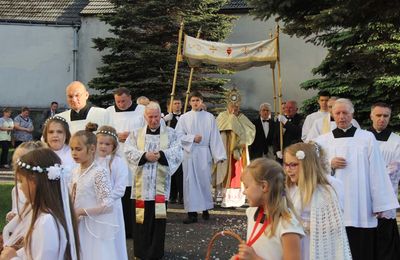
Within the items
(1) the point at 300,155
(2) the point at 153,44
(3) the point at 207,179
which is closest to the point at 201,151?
(3) the point at 207,179

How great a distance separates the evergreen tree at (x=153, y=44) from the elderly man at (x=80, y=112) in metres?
14.4

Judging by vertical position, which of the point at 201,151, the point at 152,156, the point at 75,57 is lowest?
the point at 152,156

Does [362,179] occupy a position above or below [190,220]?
above

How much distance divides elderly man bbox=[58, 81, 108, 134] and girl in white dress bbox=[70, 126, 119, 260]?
2.02 metres

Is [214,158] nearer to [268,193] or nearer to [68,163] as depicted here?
[68,163]

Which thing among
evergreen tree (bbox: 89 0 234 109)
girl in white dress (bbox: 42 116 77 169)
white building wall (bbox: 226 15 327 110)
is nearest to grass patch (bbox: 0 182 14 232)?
girl in white dress (bbox: 42 116 77 169)

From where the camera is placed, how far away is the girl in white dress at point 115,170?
592cm

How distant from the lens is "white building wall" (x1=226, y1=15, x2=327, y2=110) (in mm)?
25641

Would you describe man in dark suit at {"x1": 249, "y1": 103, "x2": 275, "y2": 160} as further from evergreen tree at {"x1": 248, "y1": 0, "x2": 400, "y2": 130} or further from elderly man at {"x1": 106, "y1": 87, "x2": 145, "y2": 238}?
elderly man at {"x1": 106, "y1": 87, "x2": 145, "y2": 238}

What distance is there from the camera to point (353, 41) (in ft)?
47.3

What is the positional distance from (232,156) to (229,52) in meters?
2.11

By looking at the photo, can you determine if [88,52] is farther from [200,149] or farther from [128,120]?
[128,120]

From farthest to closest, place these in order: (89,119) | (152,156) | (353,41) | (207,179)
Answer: (353,41) < (207,179) < (152,156) < (89,119)

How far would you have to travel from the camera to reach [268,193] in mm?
3584
